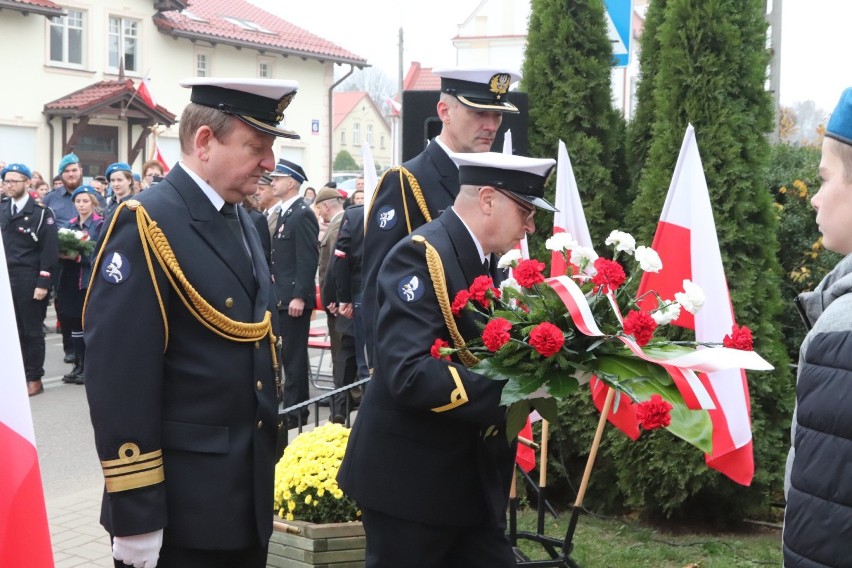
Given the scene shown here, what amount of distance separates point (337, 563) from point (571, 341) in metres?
2.07

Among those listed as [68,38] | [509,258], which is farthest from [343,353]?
[68,38]

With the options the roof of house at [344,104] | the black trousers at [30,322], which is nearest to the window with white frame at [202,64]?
the black trousers at [30,322]

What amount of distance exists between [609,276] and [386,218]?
167 centimetres

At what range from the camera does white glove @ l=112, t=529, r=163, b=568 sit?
9.73ft

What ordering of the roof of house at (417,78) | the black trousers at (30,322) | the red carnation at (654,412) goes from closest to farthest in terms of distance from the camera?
the red carnation at (654,412) → the black trousers at (30,322) → the roof of house at (417,78)

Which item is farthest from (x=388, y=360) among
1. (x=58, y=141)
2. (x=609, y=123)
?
(x=58, y=141)

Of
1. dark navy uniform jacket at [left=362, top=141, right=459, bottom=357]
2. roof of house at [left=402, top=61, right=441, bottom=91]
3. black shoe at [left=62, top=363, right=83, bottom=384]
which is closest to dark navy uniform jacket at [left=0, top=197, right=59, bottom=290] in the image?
black shoe at [left=62, top=363, right=83, bottom=384]

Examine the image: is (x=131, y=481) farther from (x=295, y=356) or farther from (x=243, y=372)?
(x=295, y=356)

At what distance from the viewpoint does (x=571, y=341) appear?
3209 mm

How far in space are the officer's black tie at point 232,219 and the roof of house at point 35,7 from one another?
27.8 metres

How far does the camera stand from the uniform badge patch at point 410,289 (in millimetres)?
3381

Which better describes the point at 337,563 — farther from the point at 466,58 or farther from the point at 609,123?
the point at 466,58

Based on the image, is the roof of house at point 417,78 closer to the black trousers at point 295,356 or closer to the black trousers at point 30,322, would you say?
the black trousers at point 30,322

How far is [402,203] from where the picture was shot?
4.76m
